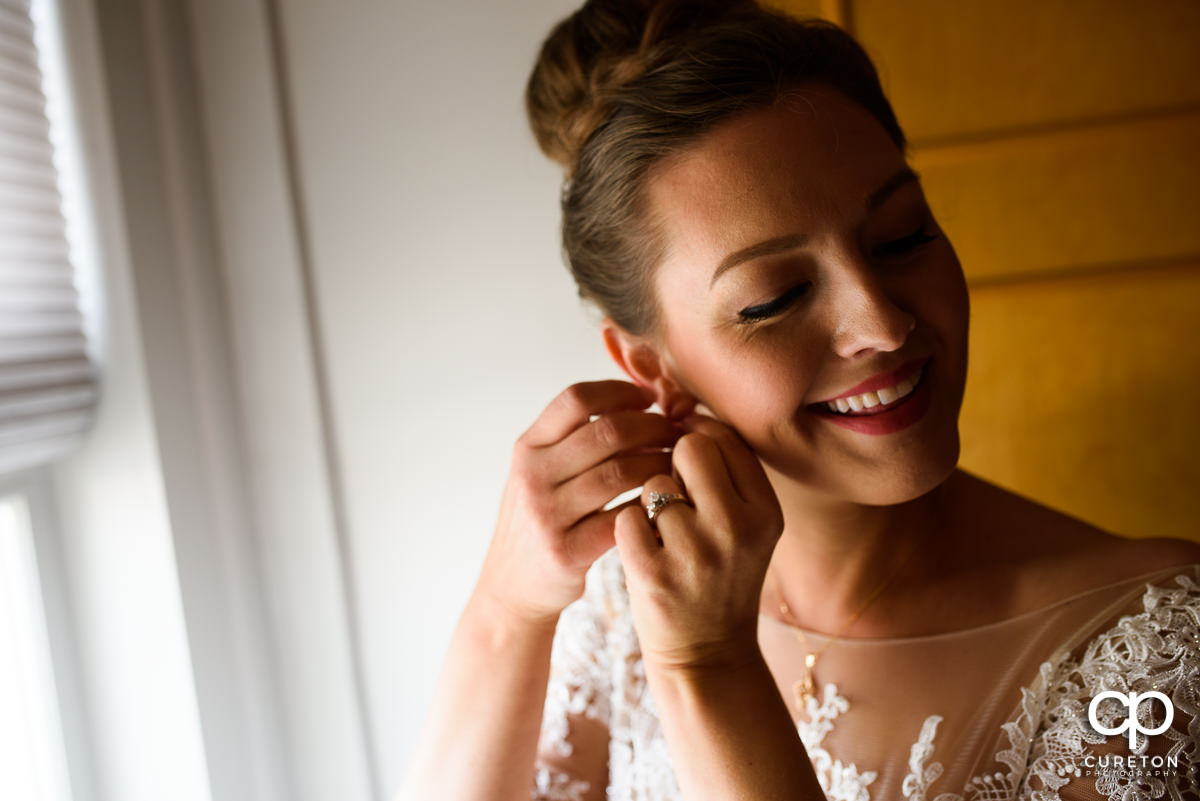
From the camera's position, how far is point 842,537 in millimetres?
1324

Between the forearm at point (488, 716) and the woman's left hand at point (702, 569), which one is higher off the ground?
the woman's left hand at point (702, 569)

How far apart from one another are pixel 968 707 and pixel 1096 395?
0.77 m

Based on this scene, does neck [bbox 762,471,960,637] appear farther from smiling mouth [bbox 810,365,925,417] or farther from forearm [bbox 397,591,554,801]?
forearm [bbox 397,591,554,801]

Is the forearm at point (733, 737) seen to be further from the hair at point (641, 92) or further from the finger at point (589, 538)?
the hair at point (641, 92)

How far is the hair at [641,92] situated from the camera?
3.79ft

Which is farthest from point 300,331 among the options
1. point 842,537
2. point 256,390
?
point 842,537

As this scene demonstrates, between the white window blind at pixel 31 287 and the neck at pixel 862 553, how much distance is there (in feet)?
3.46

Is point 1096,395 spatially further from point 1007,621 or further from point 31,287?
point 31,287

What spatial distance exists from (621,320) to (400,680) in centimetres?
97

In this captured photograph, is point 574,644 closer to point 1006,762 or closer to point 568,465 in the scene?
point 568,465

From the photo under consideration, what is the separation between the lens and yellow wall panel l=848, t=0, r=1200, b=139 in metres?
1.62

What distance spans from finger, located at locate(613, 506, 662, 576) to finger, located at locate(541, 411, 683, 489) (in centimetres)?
10

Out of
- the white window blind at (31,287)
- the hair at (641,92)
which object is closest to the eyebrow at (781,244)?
the hair at (641,92)

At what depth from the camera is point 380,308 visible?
188 cm
